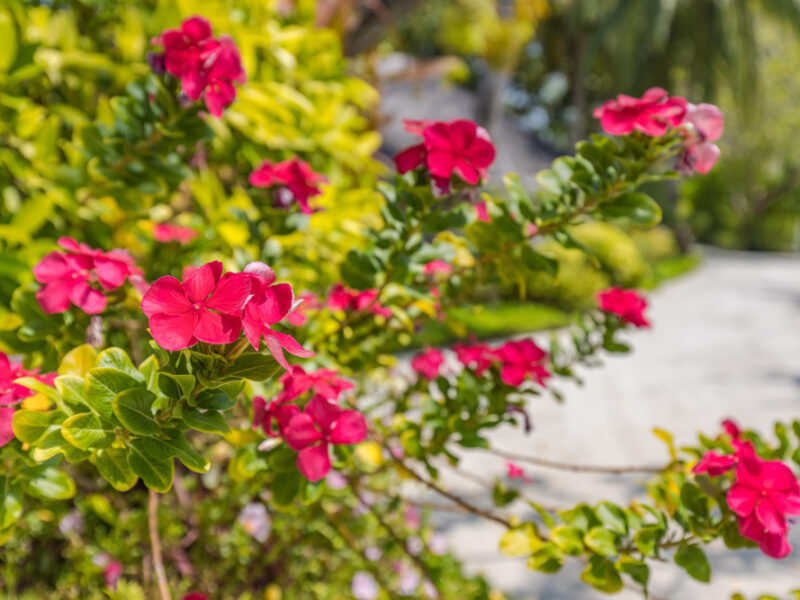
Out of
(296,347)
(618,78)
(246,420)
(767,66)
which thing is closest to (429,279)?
(246,420)

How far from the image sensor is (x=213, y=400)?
614mm

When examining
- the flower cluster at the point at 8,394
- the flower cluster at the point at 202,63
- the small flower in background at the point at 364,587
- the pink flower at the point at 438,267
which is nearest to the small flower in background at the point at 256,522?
the small flower in background at the point at 364,587

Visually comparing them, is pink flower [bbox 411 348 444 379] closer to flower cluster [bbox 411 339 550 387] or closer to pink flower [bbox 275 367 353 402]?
flower cluster [bbox 411 339 550 387]

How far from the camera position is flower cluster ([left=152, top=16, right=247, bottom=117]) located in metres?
0.94

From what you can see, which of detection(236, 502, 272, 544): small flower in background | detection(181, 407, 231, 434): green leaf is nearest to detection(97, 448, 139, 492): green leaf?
detection(181, 407, 231, 434): green leaf

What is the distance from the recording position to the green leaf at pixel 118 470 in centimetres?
65

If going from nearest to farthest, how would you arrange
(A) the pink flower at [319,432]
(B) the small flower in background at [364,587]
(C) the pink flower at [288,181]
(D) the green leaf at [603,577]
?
(A) the pink flower at [319,432], (D) the green leaf at [603,577], (C) the pink flower at [288,181], (B) the small flower in background at [364,587]

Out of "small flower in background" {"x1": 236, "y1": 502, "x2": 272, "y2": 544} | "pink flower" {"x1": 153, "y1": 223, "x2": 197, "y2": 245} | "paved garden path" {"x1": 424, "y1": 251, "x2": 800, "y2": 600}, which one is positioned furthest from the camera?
"paved garden path" {"x1": 424, "y1": 251, "x2": 800, "y2": 600}

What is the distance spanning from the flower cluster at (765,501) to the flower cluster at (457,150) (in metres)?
0.64

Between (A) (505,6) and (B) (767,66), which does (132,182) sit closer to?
(A) (505,6)

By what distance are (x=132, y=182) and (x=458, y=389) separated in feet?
2.66

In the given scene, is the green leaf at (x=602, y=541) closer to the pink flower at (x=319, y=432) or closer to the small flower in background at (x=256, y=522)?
the pink flower at (x=319, y=432)

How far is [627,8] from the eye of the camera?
14.6 meters

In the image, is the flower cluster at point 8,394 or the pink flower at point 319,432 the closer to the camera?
the flower cluster at point 8,394
